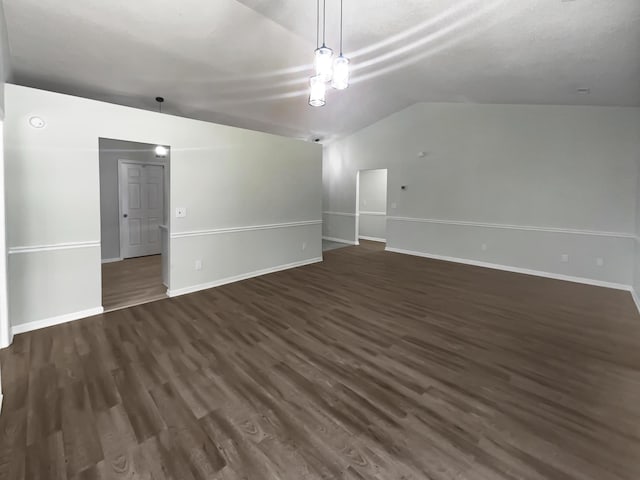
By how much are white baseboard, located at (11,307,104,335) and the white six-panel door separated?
3.24 meters

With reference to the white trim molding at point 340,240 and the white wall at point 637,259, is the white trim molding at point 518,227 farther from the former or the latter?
the white trim molding at point 340,240

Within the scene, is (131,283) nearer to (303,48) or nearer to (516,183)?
(303,48)

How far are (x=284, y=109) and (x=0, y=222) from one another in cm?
464

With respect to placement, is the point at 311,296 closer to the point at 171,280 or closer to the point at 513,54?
the point at 171,280

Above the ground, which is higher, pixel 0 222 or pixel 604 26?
pixel 604 26

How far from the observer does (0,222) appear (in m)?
2.33

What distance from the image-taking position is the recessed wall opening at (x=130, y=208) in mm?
5789

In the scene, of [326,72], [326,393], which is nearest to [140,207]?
[326,72]

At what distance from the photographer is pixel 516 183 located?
5.53 meters

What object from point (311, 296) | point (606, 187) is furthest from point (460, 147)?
point (311, 296)

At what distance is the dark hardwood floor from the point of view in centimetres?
155

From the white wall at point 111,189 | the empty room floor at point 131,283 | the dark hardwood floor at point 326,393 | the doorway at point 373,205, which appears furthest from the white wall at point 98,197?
the doorway at point 373,205

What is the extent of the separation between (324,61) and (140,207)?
574 cm

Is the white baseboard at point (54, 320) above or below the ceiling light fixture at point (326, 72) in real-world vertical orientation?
below
